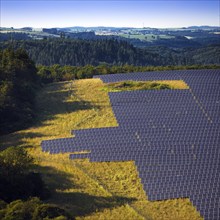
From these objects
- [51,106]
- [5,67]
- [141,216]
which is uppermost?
[5,67]

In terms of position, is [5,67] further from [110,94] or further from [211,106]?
[211,106]

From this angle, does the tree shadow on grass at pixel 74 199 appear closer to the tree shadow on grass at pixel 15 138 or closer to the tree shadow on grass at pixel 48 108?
the tree shadow on grass at pixel 15 138

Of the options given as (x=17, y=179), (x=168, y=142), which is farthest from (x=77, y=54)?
(x=17, y=179)

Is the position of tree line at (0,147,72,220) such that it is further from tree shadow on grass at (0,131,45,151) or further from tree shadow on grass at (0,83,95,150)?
tree shadow on grass at (0,83,95,150)

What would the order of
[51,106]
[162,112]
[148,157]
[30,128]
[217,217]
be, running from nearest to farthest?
[217,217], [148,157], [162,112], [30,128], [51,106]

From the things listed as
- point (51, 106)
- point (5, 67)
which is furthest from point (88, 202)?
point (5, 67)

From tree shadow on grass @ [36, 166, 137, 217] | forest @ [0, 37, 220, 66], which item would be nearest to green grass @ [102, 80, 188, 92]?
tree shadow on grass @ [36, 166, 137, 217]
